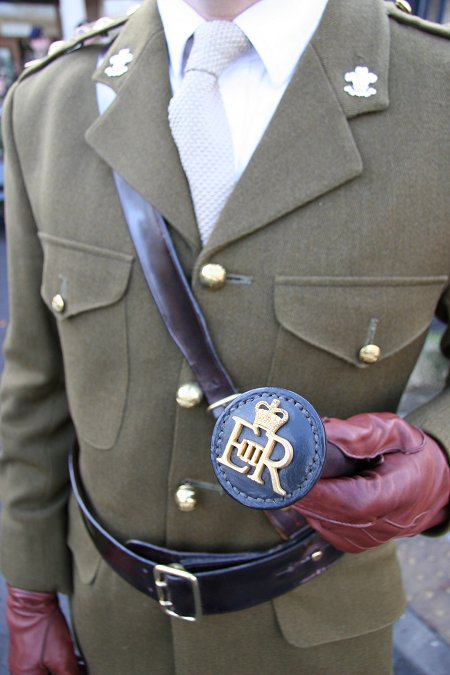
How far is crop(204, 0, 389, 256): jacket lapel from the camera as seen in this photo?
3.17 feet

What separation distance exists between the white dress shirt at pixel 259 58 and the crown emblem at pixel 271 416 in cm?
46

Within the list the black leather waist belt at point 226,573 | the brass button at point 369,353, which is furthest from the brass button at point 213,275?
the black leather waist belt at point 226,573

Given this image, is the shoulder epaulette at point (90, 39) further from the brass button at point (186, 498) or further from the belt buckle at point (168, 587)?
the belt buckle at point (168, 587)

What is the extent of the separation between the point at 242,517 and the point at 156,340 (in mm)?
383

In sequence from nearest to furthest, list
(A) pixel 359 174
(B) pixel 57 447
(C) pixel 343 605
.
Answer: (A) pixel 359 174 → (C) pixel 343 605 → (B) pixel 57 447

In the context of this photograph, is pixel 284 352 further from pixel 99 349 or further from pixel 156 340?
pixel 99 349

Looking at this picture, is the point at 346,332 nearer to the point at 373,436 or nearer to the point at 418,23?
the point at 373,436

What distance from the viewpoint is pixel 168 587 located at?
3.71 feet

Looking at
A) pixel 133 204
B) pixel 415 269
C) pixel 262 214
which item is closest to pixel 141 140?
pixel 133 204

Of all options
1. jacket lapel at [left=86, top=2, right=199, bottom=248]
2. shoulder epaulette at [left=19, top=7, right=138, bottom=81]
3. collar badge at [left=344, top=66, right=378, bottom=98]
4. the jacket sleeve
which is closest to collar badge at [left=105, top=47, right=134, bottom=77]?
jacket lapel at [left=86, top=2, right=199, bottom=248]

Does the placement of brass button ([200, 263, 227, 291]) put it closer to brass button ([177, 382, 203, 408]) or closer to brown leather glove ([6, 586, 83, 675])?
brass button ([177, 382, 203, 408])

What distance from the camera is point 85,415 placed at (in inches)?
47.0

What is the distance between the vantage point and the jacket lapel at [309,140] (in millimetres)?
966

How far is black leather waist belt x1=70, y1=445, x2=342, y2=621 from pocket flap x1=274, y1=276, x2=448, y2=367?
379 mm
